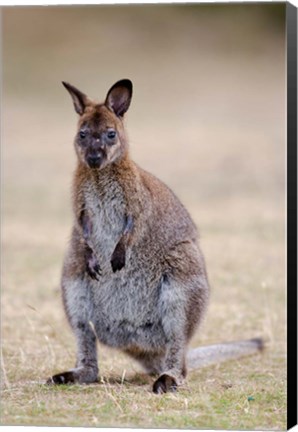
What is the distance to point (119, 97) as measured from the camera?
23.4 feet

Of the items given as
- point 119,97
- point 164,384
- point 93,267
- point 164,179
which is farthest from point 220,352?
point 164,179

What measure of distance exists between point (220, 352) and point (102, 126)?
7.91 feet

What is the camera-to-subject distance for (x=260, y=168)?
2025 cm

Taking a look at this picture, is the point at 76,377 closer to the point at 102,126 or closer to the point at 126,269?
the point at 126,269

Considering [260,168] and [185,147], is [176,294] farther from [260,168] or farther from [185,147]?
[185,147]

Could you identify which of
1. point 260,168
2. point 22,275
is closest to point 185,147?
point 260,168

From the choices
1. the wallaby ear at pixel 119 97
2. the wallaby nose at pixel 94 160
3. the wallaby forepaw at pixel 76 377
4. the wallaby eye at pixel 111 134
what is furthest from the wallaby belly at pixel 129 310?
the wallaby ear at pixel 119 97

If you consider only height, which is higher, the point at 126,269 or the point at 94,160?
the point at 94,160

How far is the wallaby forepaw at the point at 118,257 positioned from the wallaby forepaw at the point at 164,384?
795 millimetres

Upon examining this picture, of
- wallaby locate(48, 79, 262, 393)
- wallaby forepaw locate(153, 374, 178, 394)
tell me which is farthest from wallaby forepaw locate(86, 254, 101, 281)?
wallaby forepaw locate(153, 374, 178, 394)

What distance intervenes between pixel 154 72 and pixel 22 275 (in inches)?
533

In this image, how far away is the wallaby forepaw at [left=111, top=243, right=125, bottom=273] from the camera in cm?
719

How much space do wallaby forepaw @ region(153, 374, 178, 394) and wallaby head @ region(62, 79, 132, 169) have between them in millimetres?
1465

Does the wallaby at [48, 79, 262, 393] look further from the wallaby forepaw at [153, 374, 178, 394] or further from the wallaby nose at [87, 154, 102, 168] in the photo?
the wallaby nose at [87, 154, 102, 168]
